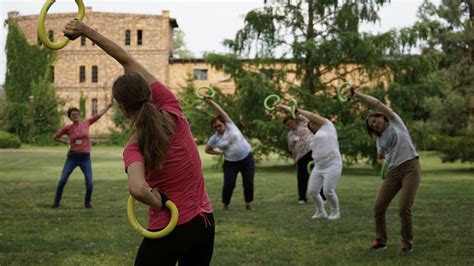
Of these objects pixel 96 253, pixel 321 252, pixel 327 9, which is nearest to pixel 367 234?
pixel 321 252

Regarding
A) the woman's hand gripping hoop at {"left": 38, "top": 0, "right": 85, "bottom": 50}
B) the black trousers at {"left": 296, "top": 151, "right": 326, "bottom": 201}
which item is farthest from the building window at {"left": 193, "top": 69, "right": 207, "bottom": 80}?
the woman's hand gripping hoop at {"left": 38, "top": 0, "right": 85, "bottom": 50}

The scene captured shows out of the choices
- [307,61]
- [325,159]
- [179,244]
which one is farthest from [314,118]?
[307,61]

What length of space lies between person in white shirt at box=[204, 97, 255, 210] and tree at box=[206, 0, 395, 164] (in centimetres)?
1404

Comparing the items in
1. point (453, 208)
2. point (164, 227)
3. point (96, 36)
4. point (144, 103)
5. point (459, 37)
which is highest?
point (459, 37)

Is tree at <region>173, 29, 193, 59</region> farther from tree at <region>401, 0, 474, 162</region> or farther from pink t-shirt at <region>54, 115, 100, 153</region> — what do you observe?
pink t-shirt at <region>54, 115, 100, 153</region>

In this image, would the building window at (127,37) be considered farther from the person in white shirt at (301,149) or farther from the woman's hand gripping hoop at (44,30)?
the woman's hand gripping hoop at (44,30)

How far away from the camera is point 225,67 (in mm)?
28688

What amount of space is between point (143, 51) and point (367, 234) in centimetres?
5911

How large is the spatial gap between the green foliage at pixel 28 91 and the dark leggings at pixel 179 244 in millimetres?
54986

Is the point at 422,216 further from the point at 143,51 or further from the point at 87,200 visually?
the point at 143,51

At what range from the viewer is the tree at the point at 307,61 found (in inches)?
1080

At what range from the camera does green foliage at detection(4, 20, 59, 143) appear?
2282 inches

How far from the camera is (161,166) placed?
354cm

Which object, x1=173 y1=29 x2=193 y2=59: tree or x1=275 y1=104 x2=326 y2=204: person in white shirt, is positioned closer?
x1=275 y1=104 x2=326 y2=204: person in white shirt
